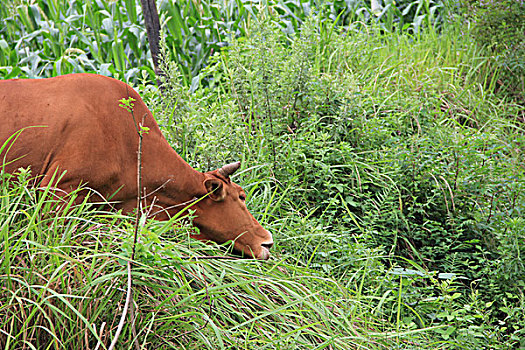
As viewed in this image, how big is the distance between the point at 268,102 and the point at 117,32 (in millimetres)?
2828

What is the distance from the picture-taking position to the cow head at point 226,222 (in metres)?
3.52

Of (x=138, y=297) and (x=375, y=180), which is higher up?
(x=138, y=297)

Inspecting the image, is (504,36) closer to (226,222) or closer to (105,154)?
(226,222)

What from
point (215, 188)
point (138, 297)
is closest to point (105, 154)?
point (215, 188)

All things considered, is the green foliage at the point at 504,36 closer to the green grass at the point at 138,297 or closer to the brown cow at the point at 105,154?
the brown cow at the point at 105,154

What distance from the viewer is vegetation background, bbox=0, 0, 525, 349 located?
8.02ft

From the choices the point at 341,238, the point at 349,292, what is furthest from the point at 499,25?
the point at 349,292

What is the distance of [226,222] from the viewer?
355 centimetres

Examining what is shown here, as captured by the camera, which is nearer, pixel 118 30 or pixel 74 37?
pixel 74 37

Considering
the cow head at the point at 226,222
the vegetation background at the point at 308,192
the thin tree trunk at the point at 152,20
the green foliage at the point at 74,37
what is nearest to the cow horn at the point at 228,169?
the cow head at the point at 226,222

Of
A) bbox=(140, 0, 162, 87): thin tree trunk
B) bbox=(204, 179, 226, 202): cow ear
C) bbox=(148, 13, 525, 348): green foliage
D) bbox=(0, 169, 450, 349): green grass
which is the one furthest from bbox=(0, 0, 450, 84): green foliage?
bbox=(0, 169, 450, 349): green grass

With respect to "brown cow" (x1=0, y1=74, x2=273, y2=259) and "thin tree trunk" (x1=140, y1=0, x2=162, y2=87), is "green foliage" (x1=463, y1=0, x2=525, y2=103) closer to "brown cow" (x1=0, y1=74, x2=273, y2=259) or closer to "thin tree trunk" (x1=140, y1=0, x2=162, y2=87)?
"thin tree trunk" (x1=140, y1=0, x2=162, y2=87)

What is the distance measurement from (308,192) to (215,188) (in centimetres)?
100

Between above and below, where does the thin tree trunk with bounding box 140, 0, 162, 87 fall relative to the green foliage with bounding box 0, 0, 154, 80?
above
